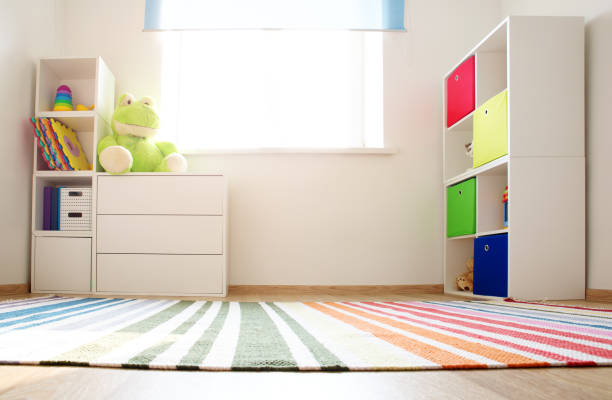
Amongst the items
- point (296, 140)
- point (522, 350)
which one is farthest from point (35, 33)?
point (522, 350)

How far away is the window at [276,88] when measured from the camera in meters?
2.85

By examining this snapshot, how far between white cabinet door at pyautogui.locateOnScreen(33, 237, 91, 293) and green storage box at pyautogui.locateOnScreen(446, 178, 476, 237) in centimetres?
187

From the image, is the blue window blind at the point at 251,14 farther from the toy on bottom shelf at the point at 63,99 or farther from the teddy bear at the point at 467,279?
the teddy bear at the point at 467,279

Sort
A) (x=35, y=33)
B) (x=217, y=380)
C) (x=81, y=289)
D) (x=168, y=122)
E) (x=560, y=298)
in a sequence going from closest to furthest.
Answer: (x=217, y=380) < (x=560, y=298) < (x=81, y=289) < (x=35, y=33) < (x=168, y=122)

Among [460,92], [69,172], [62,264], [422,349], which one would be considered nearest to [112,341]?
[422,349]

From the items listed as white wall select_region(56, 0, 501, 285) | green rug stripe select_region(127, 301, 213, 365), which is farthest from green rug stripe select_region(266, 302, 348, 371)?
white wall select_region(56, 0, 501, 285)

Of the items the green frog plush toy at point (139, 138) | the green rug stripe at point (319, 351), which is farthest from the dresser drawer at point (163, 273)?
the green rug stripe at point (319, 351)

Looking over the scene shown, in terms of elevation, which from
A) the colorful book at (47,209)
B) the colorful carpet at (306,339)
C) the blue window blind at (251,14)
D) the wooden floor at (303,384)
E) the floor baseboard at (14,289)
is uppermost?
the blue window blind at (251,14)

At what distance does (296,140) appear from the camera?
2.88 meters

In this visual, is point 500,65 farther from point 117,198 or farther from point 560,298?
point 117,198

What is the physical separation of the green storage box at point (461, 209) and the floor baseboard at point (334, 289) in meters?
0.35

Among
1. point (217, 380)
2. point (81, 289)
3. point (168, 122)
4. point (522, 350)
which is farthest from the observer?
point (168, 122)

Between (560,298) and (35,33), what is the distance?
2.88 meters

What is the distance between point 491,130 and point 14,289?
93.6 inches
